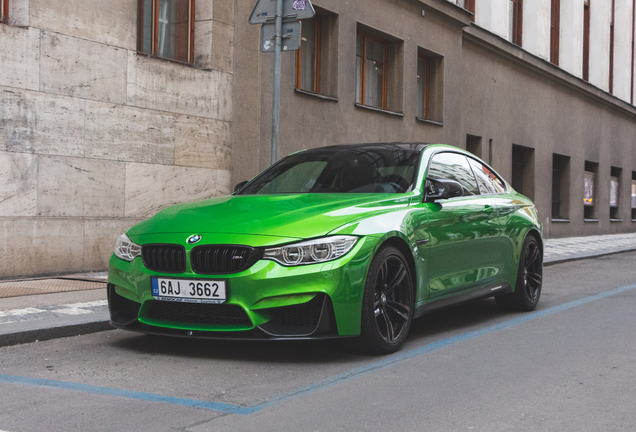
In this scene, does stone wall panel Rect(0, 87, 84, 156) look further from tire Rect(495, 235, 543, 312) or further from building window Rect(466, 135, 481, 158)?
building window Rect(466, 135, 481, 158)

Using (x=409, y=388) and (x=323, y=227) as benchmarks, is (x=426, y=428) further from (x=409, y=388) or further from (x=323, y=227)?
(x=323, y=227)

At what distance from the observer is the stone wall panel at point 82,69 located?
9.52 metres

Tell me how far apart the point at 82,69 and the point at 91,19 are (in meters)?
0.70

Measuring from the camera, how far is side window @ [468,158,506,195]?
7.19 metres

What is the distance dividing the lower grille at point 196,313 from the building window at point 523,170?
1958cm

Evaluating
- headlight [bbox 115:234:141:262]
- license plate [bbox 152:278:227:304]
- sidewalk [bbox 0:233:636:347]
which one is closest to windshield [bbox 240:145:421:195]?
headlight [bbox 115:234:141:262]

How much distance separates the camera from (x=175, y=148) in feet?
36.4

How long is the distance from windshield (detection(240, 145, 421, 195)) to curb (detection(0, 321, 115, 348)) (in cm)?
162

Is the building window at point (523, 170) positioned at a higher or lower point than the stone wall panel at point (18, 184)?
higher

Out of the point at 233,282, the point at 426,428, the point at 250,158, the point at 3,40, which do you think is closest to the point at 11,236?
the point at 3,40

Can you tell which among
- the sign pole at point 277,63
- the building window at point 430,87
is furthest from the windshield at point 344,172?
the building window at point 430,87

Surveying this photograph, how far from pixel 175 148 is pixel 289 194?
5429 mm

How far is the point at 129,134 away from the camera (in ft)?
34.3

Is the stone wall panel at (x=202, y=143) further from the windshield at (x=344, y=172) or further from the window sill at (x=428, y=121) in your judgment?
the window sill at (x=428, y=121)
